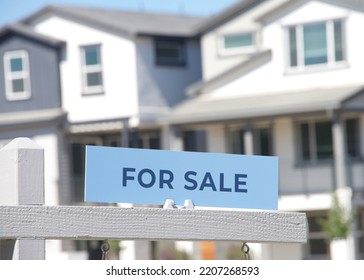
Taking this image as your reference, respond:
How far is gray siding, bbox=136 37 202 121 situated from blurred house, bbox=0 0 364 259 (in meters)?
0.03

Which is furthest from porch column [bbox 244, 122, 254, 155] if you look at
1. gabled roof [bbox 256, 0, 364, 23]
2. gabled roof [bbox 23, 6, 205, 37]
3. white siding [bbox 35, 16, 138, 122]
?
white siding [bbox 35, 16, 138, 122]

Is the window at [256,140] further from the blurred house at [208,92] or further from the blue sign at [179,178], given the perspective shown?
the blue sign at [179,178]

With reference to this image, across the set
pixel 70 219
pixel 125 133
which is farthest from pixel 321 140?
pixel 70 219

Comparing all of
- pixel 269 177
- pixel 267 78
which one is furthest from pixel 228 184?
pixel 267 78

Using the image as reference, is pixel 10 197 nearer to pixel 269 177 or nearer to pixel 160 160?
pixel 160 160

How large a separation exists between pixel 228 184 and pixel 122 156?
0.61 meters

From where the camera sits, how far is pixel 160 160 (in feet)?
21.4

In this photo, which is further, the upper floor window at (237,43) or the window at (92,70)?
the window at (92,70)

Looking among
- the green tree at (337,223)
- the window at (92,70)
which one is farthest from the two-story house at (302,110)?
the window at (92,70)

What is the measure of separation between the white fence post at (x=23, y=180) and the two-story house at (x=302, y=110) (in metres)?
29.0

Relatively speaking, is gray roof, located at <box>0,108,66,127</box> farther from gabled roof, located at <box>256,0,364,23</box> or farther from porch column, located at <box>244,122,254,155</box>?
gabled roof, located at <box>256,0,364,23</box>

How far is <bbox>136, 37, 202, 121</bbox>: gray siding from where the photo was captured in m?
40.8

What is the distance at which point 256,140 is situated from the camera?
3812 centimetres

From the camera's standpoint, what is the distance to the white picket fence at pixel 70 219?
6176 mm
